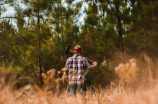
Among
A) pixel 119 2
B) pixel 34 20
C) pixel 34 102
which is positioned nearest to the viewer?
pixel 34 102

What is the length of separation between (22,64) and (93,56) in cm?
295

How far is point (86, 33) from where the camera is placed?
8.66 m

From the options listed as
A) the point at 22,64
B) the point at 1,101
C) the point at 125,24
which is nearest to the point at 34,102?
the point at 1,101

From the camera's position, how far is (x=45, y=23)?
336 inches

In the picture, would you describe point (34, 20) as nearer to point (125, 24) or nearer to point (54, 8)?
point (54, 8)

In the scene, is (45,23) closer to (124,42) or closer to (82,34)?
(82,34)

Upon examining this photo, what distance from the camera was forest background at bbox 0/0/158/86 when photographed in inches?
316

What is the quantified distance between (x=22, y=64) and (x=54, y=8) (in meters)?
2.67

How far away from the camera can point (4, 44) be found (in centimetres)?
830

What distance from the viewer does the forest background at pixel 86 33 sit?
804 cm

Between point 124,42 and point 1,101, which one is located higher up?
point 124,42

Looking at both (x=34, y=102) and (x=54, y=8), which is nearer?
(x=34, y=102)

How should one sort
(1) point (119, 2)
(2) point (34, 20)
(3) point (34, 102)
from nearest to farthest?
(3) point (34, 102)
(1) point (119, 2)
(2) point (34, 20)

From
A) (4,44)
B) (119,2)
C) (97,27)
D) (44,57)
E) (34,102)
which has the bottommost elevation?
(34,102)
